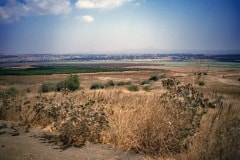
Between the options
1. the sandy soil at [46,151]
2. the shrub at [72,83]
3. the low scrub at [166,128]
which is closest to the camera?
the low scrub at [166,128]

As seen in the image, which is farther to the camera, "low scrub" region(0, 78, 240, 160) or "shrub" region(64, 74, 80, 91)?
"shrub" region(64, 74, 80, 91)

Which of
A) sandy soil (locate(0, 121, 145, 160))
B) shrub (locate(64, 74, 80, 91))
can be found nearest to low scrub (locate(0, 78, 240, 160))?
sandy soil (locate(0, 121, 145, 160))

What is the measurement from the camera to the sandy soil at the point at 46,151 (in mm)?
5086

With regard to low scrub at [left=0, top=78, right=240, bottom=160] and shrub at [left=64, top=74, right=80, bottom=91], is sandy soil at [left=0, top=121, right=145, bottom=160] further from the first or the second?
shrub at [left=64, top=74, right=80, bottom=91]

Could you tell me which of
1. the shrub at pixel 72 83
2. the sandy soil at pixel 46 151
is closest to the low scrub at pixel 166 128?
the sandy soil at pixel 46 151

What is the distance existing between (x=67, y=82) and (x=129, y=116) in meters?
44.0

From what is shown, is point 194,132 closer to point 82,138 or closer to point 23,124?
point 82,138

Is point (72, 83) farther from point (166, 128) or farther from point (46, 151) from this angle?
point (166, 128)

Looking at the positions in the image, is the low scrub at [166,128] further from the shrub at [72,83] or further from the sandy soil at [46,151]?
the shrub at [72,83]

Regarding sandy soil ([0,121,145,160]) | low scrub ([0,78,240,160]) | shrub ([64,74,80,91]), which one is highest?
low scrub ([0,78,240,160])

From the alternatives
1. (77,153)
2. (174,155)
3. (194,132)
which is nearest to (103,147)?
(77,153)

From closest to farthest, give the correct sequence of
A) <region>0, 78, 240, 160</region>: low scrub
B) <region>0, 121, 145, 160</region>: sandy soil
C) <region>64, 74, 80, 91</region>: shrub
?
<region>0, 78, 240, 160</region>: low scrub, <region>0, 121, 145, 160</region>: sandy soil, <region>64, 74, 80, 91</region>: shrub

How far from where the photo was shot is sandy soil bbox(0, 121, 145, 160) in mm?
5086

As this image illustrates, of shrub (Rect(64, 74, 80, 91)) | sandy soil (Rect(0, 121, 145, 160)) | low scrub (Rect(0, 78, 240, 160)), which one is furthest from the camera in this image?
shrub (Rect(64, 74, 80, 91))
